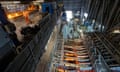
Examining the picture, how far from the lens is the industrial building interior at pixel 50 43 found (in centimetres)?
241

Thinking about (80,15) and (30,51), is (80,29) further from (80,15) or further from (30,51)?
(30,51)

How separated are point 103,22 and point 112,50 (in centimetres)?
485

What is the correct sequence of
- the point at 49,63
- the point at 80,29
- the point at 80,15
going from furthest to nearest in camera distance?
the point at 80,15 < the point at 80,29 < the point at 49,63

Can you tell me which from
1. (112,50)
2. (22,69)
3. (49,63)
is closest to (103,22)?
(112,50)

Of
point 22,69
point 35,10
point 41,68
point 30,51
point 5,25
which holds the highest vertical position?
point 35,10

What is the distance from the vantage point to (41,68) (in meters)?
4.95

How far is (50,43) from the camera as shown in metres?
7.04

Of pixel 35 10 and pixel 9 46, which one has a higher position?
pixel 35 10

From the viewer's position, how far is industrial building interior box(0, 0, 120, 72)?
2.41m

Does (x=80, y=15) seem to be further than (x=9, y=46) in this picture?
Yes

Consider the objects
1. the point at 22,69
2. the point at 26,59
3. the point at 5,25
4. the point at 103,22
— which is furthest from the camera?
the point at 103,22

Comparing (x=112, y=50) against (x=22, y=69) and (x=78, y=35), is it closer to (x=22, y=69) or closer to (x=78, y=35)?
(x=22, y=69)

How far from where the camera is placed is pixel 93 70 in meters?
6.98

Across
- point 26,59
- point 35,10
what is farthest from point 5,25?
point 35,10
